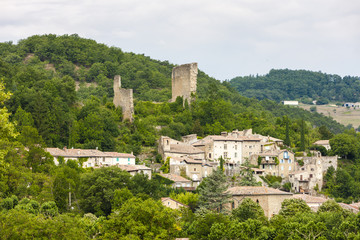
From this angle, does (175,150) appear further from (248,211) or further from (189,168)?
(248,211)

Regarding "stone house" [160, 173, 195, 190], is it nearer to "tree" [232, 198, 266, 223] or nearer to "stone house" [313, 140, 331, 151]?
"tree" [232, 198, 266, 223]

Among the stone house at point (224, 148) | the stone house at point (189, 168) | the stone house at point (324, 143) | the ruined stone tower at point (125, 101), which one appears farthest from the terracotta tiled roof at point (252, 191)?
the stone house at point (324, 143)

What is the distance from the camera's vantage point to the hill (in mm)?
63875

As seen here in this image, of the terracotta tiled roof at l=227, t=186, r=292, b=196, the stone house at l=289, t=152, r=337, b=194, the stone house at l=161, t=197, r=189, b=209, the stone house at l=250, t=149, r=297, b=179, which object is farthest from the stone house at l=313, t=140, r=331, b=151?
the stone house at l=161, t=197, r=189, b=209

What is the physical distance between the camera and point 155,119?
76.2 m

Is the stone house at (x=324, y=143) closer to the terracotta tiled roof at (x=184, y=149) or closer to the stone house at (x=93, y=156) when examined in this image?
the terracotta tiled roof at (x=184, y=149)

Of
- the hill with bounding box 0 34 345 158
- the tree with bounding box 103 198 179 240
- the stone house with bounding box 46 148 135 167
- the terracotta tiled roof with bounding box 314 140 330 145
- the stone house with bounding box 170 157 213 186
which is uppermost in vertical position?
the hill with bounding box 0 34 345 158

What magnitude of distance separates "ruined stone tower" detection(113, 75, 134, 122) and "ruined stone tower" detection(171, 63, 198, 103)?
9703 mm

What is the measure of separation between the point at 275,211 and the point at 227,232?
12615 millimetres

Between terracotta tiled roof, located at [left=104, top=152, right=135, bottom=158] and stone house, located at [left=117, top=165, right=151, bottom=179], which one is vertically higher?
terracotta tiled roof, located at [left=104, top=152, right=135, bottom=158]

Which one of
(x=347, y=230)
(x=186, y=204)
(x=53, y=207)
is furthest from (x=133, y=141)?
(x=347, y=230)

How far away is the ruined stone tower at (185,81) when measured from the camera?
81500 millimetres

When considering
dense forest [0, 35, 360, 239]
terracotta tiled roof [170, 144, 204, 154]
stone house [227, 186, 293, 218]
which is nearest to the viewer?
dense forest [0, 35, 360, 239]

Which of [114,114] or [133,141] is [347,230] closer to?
[133,141]
